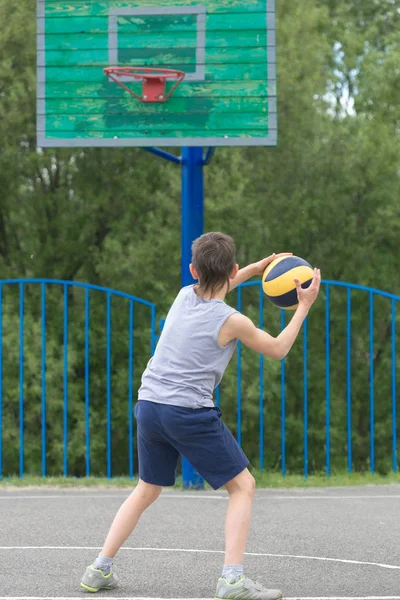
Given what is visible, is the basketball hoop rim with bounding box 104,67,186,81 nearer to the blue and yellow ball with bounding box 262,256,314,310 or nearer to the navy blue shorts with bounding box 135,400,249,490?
the blue and yellow ball with bounding box 262,256,314,310

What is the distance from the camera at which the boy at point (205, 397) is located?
179 inches

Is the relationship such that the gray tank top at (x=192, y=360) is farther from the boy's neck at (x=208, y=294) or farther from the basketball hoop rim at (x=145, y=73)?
the basketball hoop rim at (x=145, y=73)

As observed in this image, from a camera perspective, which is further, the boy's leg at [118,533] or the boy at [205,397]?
the boy's leg at [118,533]

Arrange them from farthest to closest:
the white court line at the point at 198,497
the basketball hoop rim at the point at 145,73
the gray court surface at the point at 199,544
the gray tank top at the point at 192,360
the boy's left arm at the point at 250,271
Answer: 1. the basketball hoop rim at the point at 145,73
2. the white court line at the point at 198,497
3. the boy's left arm at the point at 250,271
4. the gray court surface at the point at 199,544
5. the gray tank top at the point at 192,360

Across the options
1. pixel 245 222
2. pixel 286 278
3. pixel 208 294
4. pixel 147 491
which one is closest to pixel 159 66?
pixel 286 278

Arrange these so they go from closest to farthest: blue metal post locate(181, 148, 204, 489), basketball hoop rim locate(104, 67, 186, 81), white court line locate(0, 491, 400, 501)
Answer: white court line locate(0, 491, 400, 501), blue metal post locate(181, 148, 204, 489), basketball hoop rim locate(104, 67, 186, 81)

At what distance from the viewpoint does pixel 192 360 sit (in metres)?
4.61

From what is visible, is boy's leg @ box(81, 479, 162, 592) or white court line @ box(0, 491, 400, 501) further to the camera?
white court line @ box(0, 491, 400, 501)

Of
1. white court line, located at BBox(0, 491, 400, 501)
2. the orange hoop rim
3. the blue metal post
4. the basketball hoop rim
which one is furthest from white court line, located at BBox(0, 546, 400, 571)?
the basketball hoop rim

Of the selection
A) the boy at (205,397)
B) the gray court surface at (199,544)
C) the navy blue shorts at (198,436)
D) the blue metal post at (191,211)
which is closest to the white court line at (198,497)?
the gray court surface at (199,544)

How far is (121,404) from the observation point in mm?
19516

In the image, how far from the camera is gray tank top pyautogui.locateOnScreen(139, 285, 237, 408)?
4.58m

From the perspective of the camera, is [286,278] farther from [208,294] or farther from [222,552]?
[222,552]

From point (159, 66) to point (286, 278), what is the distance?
4.66 metres
